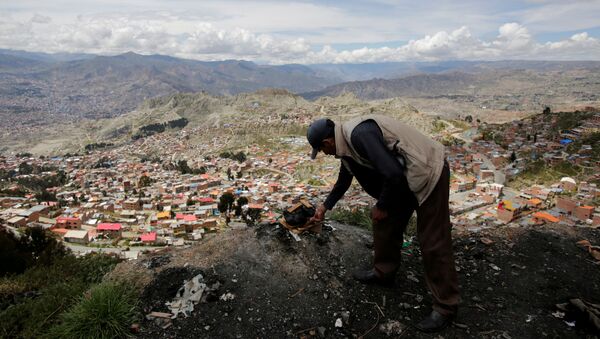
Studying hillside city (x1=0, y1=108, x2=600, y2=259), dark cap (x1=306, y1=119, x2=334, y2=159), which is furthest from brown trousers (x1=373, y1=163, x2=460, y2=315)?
hillside city (x1=0, y1=108, x2=600, y2=259)

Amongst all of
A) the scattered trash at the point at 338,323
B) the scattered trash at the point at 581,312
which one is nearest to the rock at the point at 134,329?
the scattered trash at the point at 338,323

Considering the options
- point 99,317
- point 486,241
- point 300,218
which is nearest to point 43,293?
point 99,317

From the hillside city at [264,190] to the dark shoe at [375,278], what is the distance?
13.8ft

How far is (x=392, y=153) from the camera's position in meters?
3.09

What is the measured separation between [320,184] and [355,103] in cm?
8038

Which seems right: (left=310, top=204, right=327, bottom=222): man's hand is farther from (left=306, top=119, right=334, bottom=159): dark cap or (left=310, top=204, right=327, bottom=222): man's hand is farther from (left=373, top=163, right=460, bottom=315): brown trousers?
(left=306, top=119, right=334, bottom=159): dark cap

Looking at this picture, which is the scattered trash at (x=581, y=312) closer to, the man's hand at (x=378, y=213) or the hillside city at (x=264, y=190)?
the man's hand at (x=378, y=213)

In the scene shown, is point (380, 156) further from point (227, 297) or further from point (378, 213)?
point (227, 297)

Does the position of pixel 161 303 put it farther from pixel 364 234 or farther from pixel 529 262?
pixel 529 262

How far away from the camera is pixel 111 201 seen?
4122cm

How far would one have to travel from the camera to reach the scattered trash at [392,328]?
342cm

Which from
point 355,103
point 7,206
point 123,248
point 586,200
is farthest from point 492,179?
point 355,103

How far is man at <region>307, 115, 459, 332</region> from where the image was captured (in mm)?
3029

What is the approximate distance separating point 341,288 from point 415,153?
1935 mm
